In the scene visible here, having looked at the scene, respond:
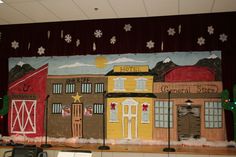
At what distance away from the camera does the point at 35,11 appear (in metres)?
4.68

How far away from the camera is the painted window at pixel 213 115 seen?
4582mm

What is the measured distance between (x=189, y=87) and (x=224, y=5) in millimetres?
1355

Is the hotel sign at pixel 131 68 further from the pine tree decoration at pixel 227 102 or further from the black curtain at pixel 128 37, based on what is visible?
the pine tree decoration at pixel 227 102

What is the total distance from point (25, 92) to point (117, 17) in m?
2.12

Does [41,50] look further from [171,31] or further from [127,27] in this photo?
[171,31]

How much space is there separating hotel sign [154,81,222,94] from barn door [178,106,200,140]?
0.28 metres

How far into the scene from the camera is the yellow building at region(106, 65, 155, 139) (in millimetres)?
4816

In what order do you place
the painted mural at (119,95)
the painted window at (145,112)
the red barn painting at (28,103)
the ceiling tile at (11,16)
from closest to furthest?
the ceiling tile at (11,16)
the painted mural at (119,95)
the painted window at (145,112)
the red barn painting at (28,103)

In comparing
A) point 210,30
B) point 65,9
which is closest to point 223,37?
point 210,30

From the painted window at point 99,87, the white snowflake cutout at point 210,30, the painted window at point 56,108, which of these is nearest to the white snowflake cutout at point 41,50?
the painted window at point 56,108

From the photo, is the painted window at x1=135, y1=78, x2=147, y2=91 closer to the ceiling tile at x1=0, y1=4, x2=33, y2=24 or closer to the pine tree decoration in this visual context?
the pine tree decoration

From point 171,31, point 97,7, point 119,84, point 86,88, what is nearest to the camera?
point 97,7

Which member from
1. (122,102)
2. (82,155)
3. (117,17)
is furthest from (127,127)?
(117,17)

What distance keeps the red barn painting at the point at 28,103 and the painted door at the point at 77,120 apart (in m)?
0.57
